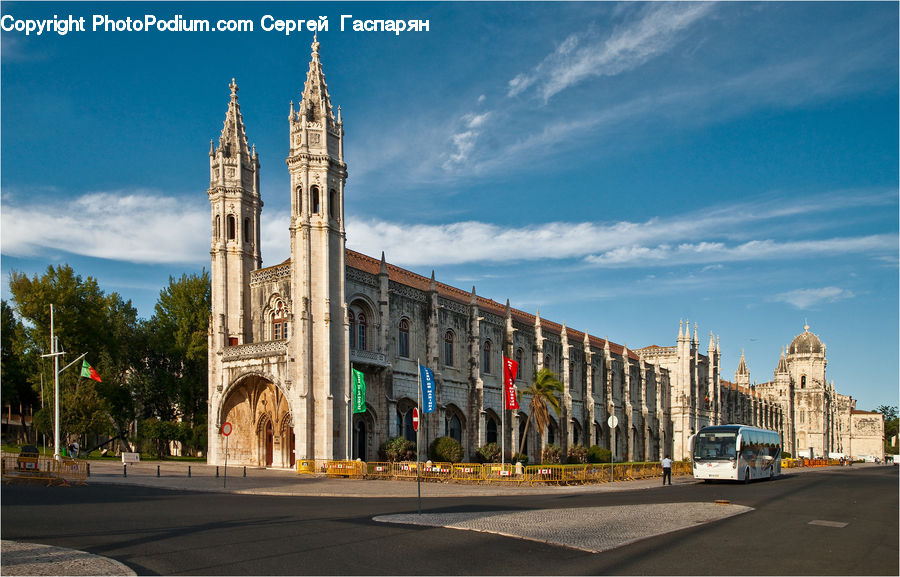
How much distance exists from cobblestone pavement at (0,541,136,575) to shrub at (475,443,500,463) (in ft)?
119

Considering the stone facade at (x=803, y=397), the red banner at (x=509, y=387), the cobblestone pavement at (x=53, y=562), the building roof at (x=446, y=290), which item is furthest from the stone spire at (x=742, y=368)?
the cobblestone pavement at (x=53, y=562)

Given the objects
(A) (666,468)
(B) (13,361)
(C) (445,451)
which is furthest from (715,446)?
(B) (13,361)

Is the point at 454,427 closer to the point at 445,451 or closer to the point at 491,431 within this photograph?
the point at 491,431

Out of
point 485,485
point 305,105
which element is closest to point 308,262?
point 305,105

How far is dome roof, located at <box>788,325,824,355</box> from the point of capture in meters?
131

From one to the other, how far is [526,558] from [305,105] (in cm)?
3369

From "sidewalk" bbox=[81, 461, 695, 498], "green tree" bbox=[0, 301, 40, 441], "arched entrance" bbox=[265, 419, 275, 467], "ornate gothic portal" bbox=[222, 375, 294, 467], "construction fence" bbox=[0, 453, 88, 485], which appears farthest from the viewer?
"green tree" bbox=[0, 301, 40, 441]

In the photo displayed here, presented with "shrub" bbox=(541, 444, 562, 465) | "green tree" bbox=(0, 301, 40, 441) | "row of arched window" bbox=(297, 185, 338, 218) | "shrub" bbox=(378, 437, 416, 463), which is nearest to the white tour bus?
"shrub" bbox=(541, 444, 562, 465)

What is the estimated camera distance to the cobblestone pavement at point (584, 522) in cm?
1423

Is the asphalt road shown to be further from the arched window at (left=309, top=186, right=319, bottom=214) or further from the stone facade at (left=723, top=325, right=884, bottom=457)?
the stone facade at (left=723, top=325, right=884, bottom=457)

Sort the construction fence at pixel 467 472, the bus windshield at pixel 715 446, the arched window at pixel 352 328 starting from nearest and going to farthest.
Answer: the construction fence at pixel 467 472
the bus windshield at pixel 715 446
the arched window at pixel 352 328

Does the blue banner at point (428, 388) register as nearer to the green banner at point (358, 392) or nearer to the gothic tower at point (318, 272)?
the green banner at point (358, 392)

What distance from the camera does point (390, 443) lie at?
41.2 metres

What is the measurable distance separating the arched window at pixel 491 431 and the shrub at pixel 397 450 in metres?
A: 10.9
